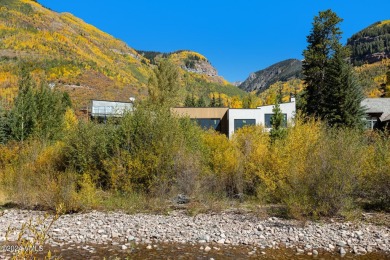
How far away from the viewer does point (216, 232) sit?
42.6 ft

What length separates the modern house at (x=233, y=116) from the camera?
119 ft

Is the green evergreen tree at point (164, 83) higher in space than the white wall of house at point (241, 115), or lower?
higher

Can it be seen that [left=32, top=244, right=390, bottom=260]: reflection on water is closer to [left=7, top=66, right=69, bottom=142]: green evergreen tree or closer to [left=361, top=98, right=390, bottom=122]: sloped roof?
[left=7, top=66, right=69, bottom=142]: green evergreen tree

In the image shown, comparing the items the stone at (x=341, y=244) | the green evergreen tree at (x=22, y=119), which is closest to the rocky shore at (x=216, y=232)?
the stone at (x=341, y=244)

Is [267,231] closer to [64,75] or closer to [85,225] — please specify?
[85,225]

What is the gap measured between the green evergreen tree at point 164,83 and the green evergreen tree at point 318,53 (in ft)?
49.1

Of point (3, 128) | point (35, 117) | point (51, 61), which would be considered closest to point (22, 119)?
point (35, 117)

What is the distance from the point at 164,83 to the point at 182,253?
3039cm

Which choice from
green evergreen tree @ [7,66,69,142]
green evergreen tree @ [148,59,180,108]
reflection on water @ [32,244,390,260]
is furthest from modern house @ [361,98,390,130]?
green evergreen tree @ [7,66,69,142]

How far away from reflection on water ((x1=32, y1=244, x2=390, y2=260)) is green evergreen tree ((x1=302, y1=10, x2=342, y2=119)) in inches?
979

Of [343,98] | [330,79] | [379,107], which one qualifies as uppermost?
[330,79]

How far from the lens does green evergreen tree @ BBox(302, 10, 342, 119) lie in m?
34.4

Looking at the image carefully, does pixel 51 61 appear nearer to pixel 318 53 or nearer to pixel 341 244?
pixel 318 53

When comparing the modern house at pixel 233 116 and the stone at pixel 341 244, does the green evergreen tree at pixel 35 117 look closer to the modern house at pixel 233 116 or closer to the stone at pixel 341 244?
the modern house at pixel 233 116
